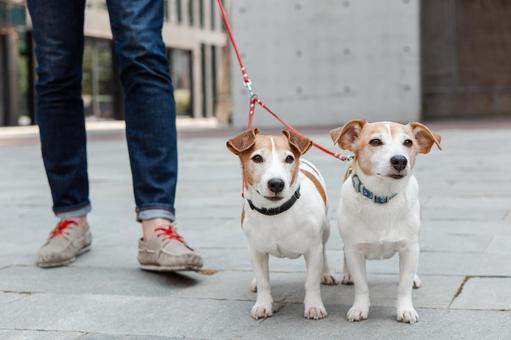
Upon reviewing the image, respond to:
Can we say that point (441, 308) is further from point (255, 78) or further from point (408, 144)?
Result: point (255, 78)

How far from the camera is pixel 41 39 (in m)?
3.55

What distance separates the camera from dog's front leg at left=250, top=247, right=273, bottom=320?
263 centimetres

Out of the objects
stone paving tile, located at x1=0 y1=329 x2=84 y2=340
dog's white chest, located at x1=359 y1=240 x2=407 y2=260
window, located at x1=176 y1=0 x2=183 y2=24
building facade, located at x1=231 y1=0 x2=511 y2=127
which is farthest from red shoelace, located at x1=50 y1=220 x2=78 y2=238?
window, located at x1=176 y1=0 x2=183 y2=24

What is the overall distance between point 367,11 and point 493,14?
3.13 m

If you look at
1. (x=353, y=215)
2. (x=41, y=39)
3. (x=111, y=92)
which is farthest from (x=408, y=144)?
(x=111, y=92)

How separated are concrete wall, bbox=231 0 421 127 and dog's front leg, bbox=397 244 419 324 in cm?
1607

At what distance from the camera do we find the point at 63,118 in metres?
3.67

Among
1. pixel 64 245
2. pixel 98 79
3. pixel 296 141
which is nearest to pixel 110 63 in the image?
pixel 98 79

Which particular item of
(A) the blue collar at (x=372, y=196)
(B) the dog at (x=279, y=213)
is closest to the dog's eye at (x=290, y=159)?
(B) the dog at (x=279, y=213)

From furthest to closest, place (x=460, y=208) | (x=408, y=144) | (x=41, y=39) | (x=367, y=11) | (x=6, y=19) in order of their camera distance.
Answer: (x=6, y=19) → (x=367, y=11) → (x=460, y=208) → (x=41, y=39) → (x=408, y=144)

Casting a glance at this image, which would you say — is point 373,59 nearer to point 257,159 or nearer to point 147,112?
point 147,112

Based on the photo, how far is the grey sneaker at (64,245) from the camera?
11.5 feet

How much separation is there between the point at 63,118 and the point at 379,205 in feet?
→ 5.58

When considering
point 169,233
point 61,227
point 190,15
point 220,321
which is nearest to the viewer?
point 220,321
